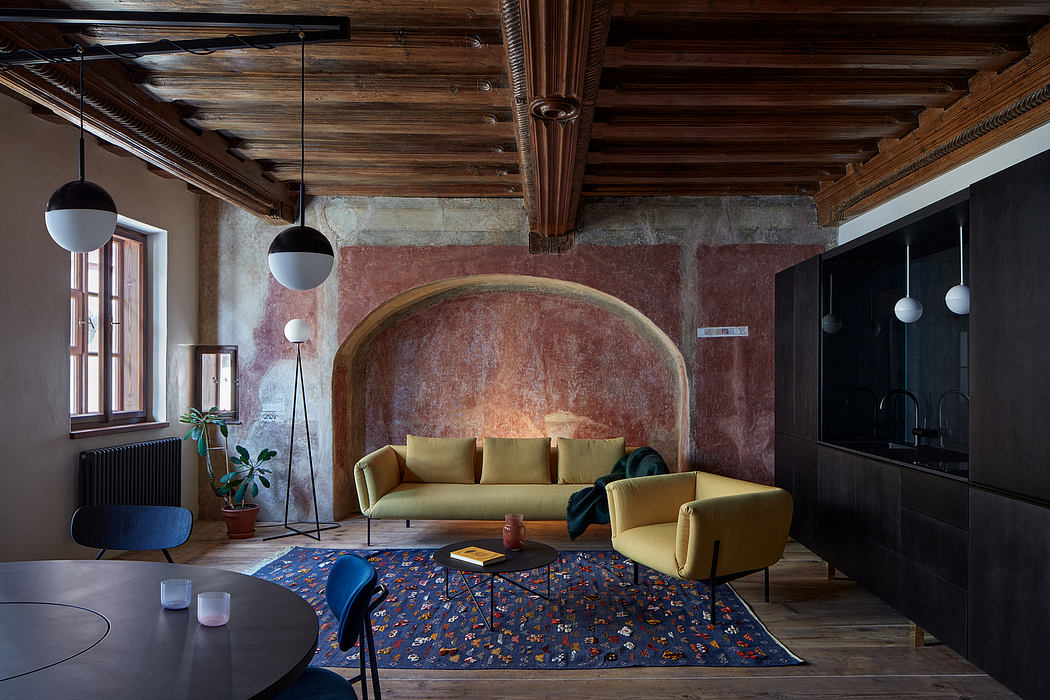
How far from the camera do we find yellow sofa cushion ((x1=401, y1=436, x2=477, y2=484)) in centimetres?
665

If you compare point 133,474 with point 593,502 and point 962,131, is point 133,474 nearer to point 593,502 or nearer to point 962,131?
point 593,502

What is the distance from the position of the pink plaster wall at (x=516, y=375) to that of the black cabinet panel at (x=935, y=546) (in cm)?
345

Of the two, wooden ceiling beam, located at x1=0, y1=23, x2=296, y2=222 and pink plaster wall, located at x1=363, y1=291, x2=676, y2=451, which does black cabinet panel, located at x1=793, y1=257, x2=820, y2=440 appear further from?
wooden ceiling beam, located at x1=0, y1=23, x2=296, y2=222

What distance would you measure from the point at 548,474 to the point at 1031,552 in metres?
4.23

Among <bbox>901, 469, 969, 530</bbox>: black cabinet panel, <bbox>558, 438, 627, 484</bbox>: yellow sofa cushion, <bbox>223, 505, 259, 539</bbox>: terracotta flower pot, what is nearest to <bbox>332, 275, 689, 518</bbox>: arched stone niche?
<bbox>558, 438, 627, 484</bbox>: yellow sofa cushion

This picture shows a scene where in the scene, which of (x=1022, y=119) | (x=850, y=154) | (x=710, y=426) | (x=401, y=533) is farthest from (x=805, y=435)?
(x=401, y=533)

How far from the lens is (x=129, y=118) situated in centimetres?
397

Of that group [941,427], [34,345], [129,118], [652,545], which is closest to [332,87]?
[129,118]

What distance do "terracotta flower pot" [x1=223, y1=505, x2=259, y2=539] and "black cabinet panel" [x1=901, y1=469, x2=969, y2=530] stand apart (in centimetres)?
521

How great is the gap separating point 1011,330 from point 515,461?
435cm

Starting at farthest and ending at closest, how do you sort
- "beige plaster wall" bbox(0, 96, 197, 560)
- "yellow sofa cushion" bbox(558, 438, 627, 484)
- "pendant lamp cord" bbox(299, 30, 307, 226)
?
1. "yellow sofa cushion" bbox(558, 438, 627, 484)
2. "beige plaster wall" bbox(0, 96, 197, 560)
3. "pendant lamp cord" bbox(299, 30, 307, 226)

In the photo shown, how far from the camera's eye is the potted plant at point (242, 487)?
6.22m

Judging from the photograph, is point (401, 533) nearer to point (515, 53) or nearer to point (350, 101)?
point (350, 101)

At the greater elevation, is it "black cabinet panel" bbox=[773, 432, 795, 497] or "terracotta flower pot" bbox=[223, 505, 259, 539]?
"black cabinet panel" bbox=[773, 432, 795, 497]
